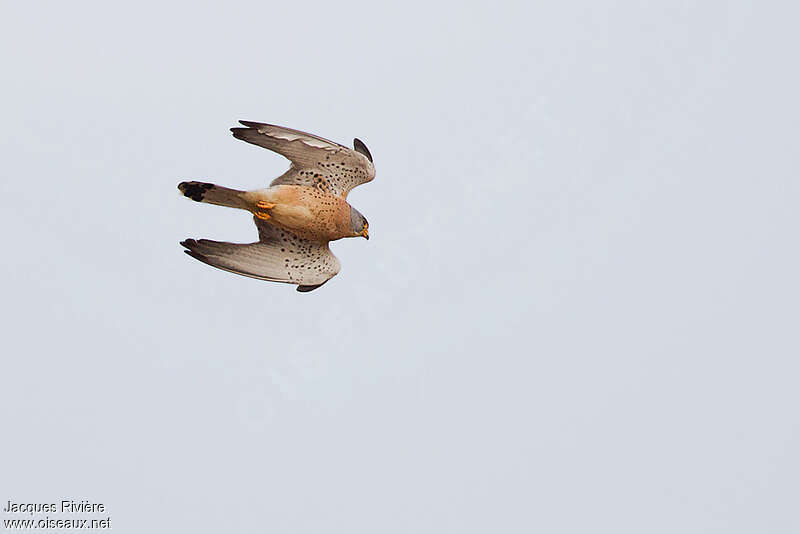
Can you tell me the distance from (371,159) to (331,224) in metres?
1.24

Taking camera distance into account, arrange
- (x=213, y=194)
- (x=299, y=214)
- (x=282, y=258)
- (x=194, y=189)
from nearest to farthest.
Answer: (x=194, y=189)
(x=213, y=194)
(x=299, y=214)
(x=282, y=258)

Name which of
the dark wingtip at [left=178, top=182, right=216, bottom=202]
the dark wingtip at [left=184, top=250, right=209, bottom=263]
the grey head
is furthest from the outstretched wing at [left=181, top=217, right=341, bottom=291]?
the dark wingtip at [left=178, top=182, right=216, bottom=202]

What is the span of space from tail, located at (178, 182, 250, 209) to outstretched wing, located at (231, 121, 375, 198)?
757 mm

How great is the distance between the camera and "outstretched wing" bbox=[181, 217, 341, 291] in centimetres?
2156

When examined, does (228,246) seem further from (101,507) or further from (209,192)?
(101,507)

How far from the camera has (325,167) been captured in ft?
71.9

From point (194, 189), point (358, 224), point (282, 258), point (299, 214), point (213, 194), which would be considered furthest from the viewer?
point (358, 224)

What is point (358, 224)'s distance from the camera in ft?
73.3

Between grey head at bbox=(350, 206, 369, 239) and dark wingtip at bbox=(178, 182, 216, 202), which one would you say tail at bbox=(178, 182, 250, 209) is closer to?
dark wingtip at bbox=(178, 182, 216, 202)

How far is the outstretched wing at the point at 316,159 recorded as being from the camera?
2095cm

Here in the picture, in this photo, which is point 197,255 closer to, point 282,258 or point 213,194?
point 213,194

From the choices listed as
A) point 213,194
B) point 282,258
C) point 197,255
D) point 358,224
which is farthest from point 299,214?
point 197,255

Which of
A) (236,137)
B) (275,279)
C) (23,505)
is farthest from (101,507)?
(236,137)

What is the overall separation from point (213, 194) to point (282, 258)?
5.52 ft
